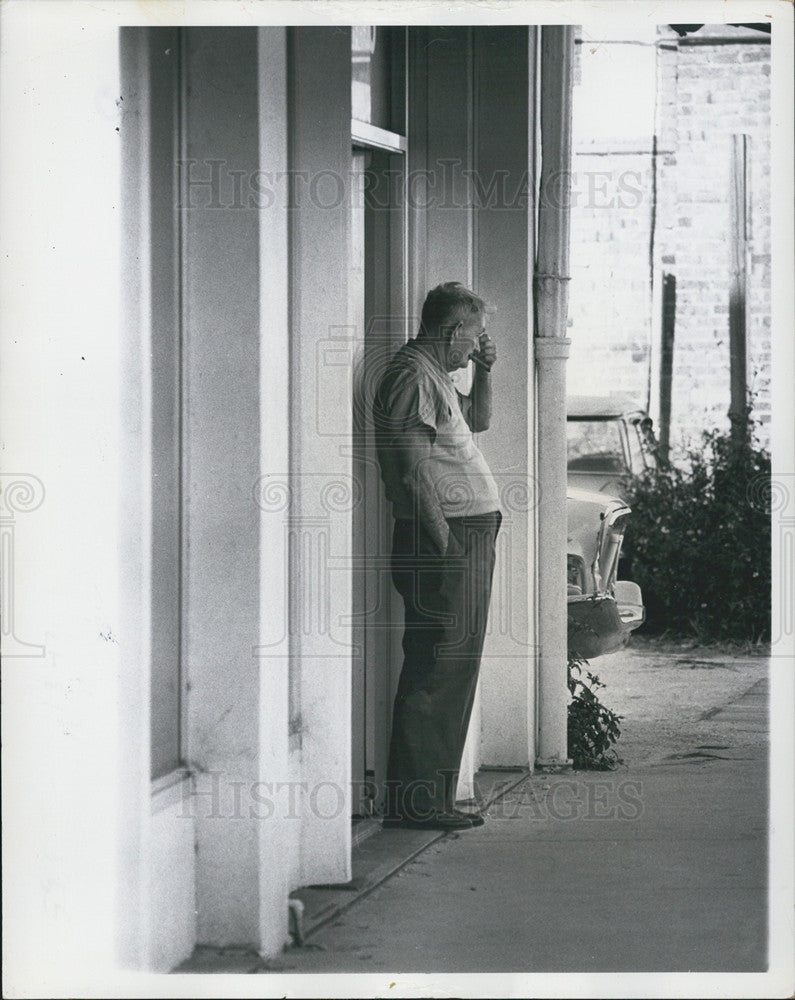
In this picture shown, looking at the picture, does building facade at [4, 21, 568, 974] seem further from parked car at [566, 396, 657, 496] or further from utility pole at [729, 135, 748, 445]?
utility pole at [729, 135, 748, 445]

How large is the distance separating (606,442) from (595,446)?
8cm

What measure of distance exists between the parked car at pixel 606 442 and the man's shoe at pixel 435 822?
46.6 inches

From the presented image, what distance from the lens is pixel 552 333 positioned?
19.1ft

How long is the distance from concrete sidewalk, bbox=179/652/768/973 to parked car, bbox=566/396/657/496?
0.61m

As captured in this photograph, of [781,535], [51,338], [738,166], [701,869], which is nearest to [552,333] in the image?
[738,166]

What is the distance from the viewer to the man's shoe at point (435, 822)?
5078 millimetres

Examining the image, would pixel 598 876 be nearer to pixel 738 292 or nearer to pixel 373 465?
pixel 373 465

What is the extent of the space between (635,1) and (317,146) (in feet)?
3.00

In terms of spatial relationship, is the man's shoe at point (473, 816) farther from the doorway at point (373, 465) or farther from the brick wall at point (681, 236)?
the brick wall at point (681, 236)

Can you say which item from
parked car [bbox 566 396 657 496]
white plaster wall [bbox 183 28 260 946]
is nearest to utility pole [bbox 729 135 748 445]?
parked car [bbox 566 396 657 496]

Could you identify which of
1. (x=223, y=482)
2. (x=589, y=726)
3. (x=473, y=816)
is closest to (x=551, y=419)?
(x=589, y=726)

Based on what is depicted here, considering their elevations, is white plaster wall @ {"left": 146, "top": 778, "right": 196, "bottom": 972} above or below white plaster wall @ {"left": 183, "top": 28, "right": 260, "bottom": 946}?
below

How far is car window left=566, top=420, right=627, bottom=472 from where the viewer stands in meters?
5.36

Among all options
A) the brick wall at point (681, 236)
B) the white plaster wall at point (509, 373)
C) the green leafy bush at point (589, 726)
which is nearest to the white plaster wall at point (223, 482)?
the brick wall at point (681, 236)
